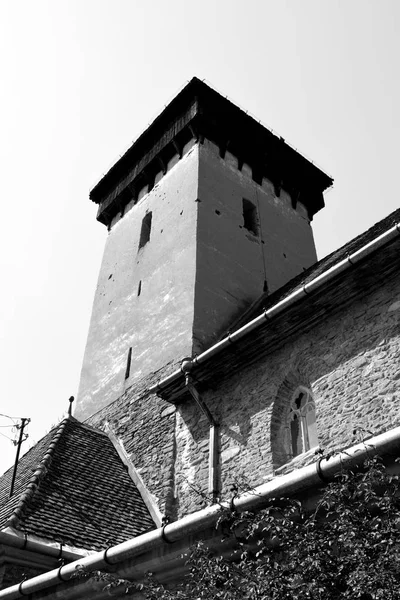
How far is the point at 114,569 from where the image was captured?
612cm

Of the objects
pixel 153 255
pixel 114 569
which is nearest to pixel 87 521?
pixel 114 569

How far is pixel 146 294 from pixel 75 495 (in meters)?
5.30

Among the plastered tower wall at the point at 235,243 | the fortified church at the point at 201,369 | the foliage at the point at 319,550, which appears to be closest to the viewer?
the foliage at the point at 319,550

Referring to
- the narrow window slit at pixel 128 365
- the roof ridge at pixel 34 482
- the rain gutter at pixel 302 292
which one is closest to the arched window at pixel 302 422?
the rain gutter at pixel 302 292

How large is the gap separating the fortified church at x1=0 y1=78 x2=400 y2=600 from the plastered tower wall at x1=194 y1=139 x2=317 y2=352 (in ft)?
0.14

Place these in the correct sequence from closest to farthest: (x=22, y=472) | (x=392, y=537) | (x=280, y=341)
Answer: (x=392, y=537) < (x=280, y=341) < (x=22, y=472)

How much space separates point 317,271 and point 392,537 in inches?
268

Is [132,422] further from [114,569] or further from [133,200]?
[133,200]

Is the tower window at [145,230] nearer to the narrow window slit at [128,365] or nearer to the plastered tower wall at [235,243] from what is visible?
the plastered tower wall at [235,243]

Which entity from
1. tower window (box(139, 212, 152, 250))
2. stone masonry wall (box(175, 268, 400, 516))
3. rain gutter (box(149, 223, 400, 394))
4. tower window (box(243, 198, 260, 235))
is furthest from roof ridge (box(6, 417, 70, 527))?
tower window (box(243, 198, 260, 235))

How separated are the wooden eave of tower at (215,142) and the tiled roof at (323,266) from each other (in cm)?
469

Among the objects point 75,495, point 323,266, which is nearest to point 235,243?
point 323,266

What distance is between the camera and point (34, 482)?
8.31 m

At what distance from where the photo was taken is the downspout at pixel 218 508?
478 centimetres
